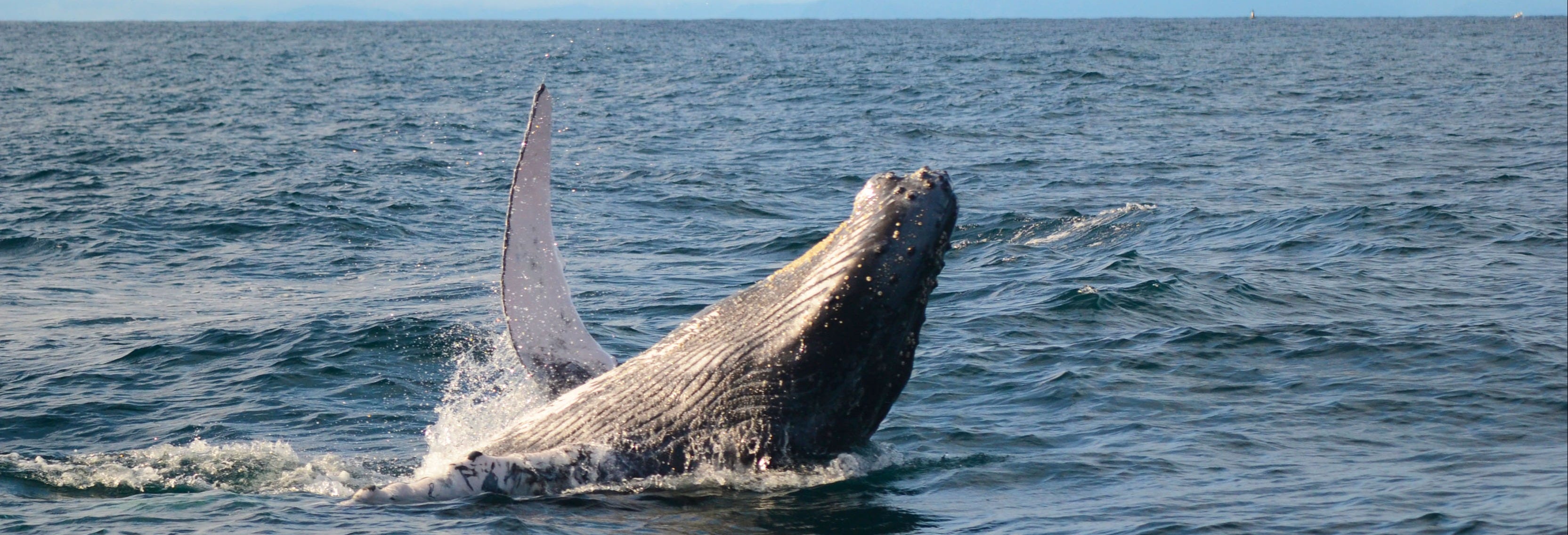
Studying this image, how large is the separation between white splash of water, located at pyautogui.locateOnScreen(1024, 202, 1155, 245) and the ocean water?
0.08 m

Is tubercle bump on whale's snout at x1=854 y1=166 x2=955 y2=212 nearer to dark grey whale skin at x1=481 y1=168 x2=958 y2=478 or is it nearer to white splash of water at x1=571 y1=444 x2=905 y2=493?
dark grey whale skin at x1=481 y1=168 x2=958 y2=478

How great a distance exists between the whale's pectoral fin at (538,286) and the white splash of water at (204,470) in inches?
57.3

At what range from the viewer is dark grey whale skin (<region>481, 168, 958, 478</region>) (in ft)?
22.1

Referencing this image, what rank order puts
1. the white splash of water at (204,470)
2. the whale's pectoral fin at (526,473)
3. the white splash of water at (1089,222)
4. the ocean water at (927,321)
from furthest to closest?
the white splash of water at (1089,222) < the white splash of water at (204,470) < the ocean water at (927,321) < the whale's pectoral fin at (526,473)

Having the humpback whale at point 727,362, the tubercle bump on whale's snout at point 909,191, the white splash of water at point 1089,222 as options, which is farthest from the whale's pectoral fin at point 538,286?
A: the white splash of water at point 1089,222

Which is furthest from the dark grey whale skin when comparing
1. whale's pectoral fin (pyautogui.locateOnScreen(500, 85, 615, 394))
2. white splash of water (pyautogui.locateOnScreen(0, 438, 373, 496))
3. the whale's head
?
white splash of water (pyautogui.locateOnScreen(0, 438, 373, 496))

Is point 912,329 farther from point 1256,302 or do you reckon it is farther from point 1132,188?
point 1132,188

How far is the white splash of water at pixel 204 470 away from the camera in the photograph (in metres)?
8.98

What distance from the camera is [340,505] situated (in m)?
7.95

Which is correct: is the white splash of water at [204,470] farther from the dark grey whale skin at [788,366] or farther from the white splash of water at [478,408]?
the dark grey whale skin at [788,366]

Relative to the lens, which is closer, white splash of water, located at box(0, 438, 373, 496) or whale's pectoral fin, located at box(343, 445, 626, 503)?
whale's pectoral fin, located at box(343, 445, 626, 503)

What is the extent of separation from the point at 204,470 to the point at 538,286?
9.22 ft

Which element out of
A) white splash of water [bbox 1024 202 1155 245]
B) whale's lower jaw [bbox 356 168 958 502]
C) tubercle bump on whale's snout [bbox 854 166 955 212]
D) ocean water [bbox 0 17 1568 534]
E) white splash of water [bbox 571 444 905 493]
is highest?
tubercle bump on whale's snout [bbox 854 166 955 212]

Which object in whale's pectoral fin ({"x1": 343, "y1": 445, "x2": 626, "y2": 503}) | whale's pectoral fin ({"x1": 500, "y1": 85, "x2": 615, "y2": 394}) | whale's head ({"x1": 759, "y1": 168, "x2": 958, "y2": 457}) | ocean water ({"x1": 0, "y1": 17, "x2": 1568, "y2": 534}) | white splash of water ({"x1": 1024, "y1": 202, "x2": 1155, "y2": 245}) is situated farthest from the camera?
white splash of water ({"x1": 1024, "y1": 202, "x2": 1155, "y2": 245})
